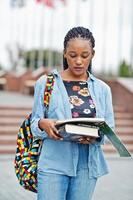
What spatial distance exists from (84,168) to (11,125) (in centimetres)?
866

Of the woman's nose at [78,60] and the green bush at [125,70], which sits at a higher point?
the woman's nose at [78,60]

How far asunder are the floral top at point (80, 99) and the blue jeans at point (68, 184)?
0.19 metres

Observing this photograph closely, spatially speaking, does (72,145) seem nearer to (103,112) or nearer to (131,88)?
(103,112)

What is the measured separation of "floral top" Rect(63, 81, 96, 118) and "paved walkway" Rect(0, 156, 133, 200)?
132 inches

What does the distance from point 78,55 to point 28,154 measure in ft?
2.11

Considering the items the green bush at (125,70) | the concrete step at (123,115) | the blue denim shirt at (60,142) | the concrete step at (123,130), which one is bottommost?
the green bush at (125,70)

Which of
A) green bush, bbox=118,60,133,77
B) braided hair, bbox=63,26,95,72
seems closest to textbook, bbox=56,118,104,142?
braided hair, bbox=63,26,95,72

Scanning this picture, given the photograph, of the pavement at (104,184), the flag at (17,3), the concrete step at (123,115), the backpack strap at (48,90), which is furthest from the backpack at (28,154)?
the flag at (17,3)

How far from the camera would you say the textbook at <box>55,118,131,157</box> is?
2678 mm

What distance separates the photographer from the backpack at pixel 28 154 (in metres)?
2.94

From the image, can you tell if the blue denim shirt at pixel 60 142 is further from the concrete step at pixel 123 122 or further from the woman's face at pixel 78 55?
the concrete step at pixel 123 122

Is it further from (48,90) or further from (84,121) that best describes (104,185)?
(84,121)

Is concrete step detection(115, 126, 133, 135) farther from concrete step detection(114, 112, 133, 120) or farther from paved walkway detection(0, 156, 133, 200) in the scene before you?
paved walkway detection(0, 156, 133, 200)

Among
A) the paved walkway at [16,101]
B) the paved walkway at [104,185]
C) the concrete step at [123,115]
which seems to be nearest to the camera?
the paved walkway at [104,185]
